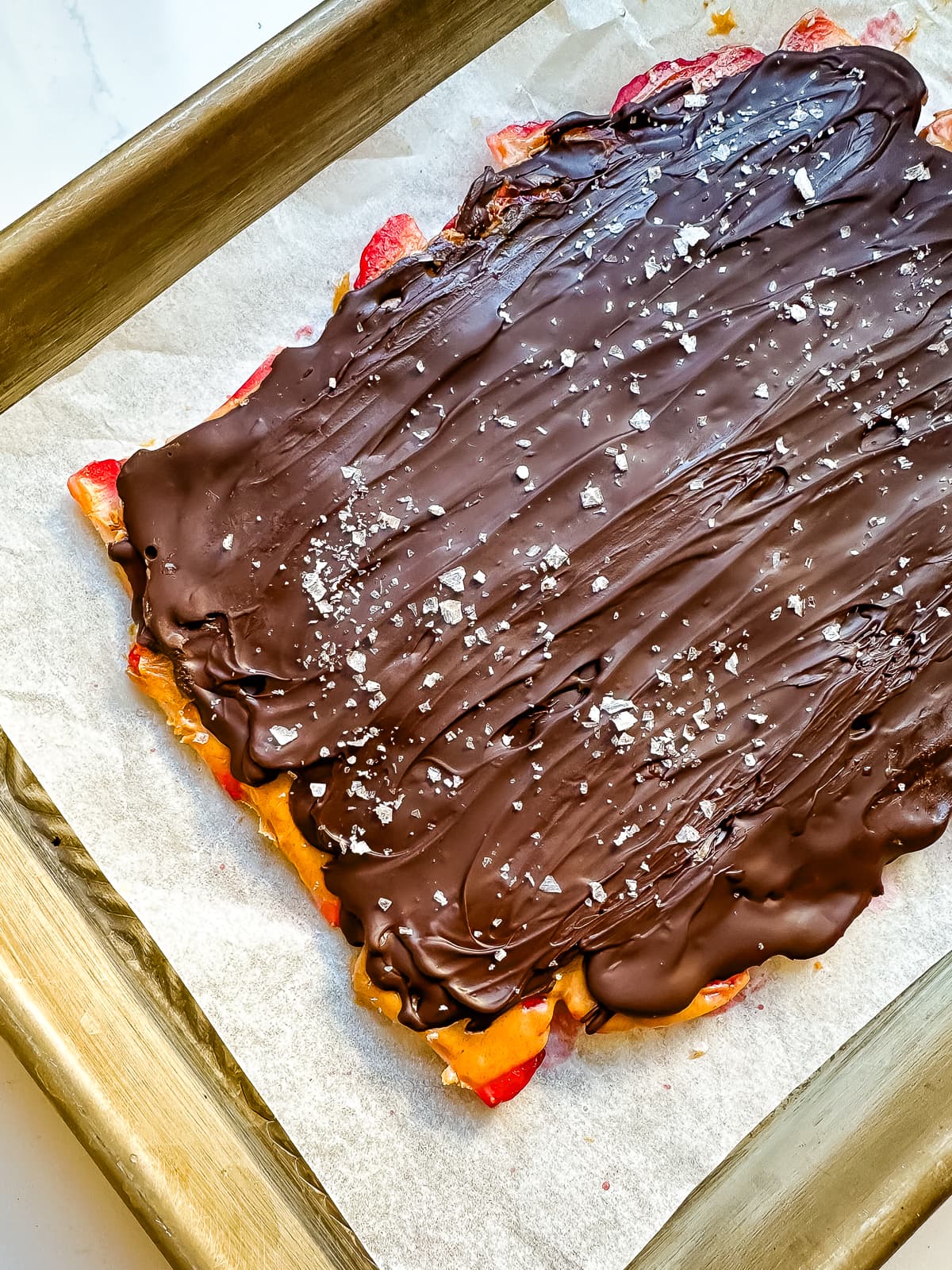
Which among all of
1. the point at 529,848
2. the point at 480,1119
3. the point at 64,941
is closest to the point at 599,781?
the point at 529,848

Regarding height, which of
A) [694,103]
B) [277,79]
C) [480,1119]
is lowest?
[480,1119]

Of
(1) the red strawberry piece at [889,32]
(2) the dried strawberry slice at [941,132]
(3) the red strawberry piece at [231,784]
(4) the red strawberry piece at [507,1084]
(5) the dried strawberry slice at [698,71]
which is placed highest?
(5) the dried strawberry slice at [698,71]

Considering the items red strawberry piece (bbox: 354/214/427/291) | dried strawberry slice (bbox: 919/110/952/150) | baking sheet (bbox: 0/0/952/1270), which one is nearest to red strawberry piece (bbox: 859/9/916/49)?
dried strawberry slice (bbox: 919/110/952/150)

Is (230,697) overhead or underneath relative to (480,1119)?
overhead

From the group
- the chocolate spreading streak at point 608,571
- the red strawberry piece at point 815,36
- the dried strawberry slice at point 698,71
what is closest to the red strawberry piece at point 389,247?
the chocolate spreading streak at point 608,571

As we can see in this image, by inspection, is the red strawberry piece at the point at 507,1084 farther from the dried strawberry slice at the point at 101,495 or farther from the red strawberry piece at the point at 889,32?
the red strawberry piece at the point at 889,32

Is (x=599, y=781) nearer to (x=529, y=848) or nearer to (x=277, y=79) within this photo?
(x=529, y=848)
